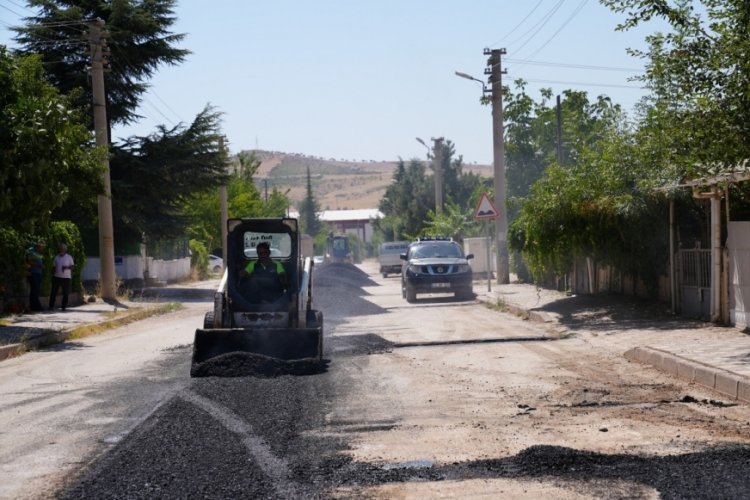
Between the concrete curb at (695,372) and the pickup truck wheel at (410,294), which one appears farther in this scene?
the pickup truck wheel at (410,294)

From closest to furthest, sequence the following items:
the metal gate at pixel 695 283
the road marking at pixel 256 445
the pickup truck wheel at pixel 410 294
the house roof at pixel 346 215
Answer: the road marking at pixel 256 445
the metal gate at pixel 695 283
the pickup truck wheel at pixel 410 294
the house roof at pixel 346 215

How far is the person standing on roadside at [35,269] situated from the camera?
80.3 ft

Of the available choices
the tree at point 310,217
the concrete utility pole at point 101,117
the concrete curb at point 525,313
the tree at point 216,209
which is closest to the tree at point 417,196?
the tree at point 216,209

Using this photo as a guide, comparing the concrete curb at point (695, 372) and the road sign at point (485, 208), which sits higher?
the road sign at point (485, 208)

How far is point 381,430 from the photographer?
28.3ft

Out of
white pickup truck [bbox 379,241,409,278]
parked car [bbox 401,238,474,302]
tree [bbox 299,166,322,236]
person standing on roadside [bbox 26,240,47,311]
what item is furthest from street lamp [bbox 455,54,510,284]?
tree [bbox 299,166,322,236]

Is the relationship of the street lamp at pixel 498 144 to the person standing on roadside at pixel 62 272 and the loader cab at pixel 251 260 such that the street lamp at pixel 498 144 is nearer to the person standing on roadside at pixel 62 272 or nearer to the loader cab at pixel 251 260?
the person standing on roadside at pixel 62 272

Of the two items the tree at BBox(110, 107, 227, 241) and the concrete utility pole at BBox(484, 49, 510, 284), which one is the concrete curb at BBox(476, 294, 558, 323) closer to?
the concrete utility pole at BBox(484, 49, 510, 284)

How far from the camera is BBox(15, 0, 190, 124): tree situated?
3769cm

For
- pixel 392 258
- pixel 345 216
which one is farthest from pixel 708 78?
pixel 345 216

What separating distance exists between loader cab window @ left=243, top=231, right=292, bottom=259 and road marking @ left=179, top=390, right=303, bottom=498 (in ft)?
13.9

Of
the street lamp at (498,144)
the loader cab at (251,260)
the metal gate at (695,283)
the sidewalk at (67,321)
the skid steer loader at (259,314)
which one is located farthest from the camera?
the street lamp at (498,144)

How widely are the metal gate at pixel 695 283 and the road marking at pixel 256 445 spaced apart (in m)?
9.64

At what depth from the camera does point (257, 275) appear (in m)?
14.3
